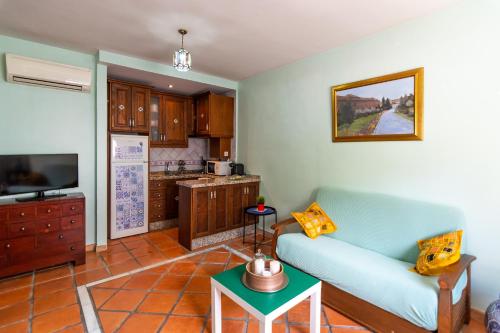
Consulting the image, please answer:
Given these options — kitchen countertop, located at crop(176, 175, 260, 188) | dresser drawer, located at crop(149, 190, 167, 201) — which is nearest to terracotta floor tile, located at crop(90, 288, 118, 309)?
kitchen countertop, located at crop(176, 175, 260, 188)

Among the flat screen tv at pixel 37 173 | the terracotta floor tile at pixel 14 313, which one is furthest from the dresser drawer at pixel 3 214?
the terracotta floor tile at pixel 14 313

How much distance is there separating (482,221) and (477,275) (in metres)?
0.46

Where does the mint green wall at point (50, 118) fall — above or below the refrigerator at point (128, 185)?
above

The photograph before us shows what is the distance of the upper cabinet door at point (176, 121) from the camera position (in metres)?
4.66

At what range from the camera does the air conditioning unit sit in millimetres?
2700

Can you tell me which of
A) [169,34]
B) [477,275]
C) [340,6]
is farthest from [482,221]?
[169,34]

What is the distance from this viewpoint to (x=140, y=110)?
411 cm

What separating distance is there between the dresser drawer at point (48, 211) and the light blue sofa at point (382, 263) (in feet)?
8.18

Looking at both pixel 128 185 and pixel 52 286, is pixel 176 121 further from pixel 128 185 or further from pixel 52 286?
pixel 52 286

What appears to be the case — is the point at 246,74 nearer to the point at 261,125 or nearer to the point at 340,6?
the point at 261,125

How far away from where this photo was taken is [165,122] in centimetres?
461

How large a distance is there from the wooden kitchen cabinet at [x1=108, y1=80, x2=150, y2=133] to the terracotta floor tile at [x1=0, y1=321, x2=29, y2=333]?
8.58 feet

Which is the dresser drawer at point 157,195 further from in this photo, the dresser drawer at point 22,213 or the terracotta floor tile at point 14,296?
the terracotta floor tile at point 14,296

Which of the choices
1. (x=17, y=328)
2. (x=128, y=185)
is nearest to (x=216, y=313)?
(x=17, y=328)
